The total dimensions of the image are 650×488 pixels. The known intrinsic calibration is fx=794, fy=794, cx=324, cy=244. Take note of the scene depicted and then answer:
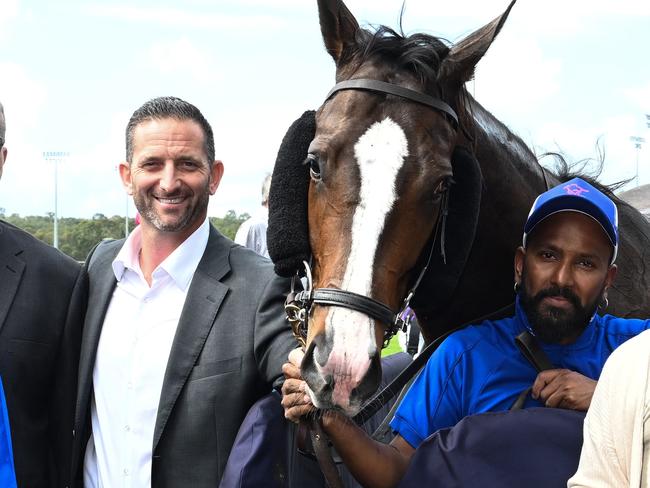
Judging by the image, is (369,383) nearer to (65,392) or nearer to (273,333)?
(273,333)

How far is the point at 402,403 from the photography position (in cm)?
224

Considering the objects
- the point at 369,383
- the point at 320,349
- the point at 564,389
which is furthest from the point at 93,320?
the point at 564,389

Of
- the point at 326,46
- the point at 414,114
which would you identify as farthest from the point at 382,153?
the point at 326,46

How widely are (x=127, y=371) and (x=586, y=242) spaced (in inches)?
59.2

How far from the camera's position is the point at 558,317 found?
7.37 ft

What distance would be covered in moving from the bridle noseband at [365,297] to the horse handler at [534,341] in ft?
0.48

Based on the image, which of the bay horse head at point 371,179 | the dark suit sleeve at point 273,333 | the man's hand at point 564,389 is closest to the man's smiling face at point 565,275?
the man's hand at point 564,389

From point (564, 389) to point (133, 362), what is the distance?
1.38 meters

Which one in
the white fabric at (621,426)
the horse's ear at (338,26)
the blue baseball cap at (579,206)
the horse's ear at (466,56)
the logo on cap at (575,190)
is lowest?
the white fabric at (621,426)

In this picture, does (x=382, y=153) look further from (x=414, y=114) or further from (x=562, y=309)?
(x=562, y=309)

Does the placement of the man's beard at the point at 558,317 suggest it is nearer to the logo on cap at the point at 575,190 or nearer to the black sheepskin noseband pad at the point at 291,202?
the logo on cap at the point at 575,190

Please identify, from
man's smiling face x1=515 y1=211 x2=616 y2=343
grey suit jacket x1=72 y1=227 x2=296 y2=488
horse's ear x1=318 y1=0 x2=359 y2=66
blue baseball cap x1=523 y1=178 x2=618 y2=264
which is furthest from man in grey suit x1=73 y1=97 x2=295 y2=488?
blue baseball cap x1=523 y1=178 x2=618 y2=264

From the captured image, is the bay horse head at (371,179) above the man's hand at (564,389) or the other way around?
above

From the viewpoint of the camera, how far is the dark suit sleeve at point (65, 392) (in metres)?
2.69
